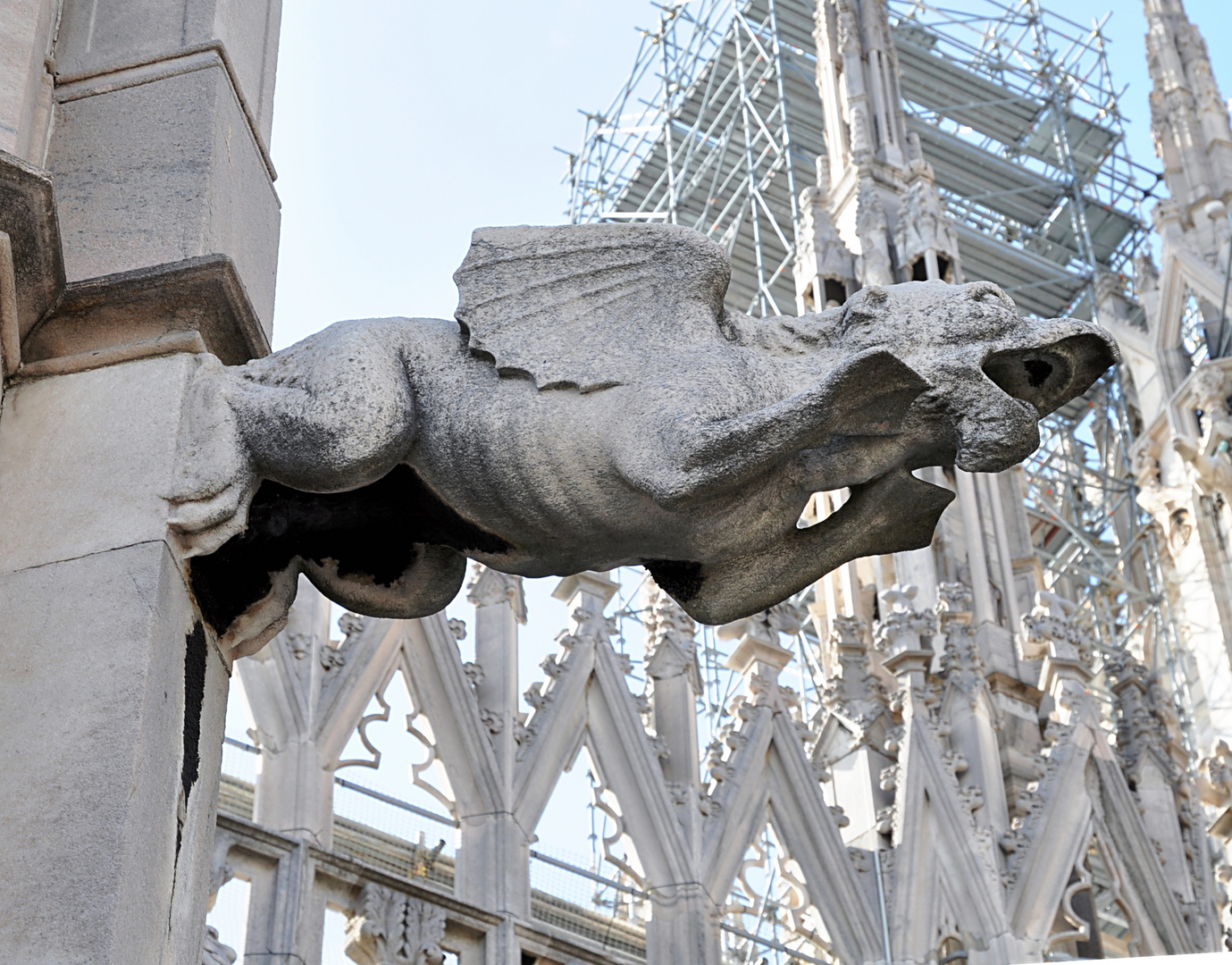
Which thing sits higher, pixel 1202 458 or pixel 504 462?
pixel 1202 458

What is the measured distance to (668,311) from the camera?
301cm

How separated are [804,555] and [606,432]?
36 cm

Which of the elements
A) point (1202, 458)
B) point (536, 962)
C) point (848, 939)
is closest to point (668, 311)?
point (536, 962)

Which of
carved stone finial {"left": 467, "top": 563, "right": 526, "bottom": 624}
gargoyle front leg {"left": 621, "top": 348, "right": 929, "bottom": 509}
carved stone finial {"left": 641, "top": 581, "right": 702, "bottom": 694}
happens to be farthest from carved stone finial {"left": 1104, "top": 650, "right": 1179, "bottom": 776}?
gargoyle front leg {"left": 621, "top": 348, "right": 929, "bottom": 509}

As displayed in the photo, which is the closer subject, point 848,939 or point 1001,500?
point 848,939

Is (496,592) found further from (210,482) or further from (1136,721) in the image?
(210,482)

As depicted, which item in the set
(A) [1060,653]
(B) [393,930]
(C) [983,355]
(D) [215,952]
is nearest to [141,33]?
(C) [983,355]

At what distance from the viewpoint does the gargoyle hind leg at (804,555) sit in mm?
2912

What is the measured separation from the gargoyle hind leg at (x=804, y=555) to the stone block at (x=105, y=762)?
0.69m

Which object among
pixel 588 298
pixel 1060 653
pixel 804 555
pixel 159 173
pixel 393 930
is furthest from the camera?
pixel 1060 653

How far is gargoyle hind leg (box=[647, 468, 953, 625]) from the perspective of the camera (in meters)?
2.91

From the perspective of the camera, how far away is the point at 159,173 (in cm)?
323

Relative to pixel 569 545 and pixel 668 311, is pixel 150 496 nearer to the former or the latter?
pixel 569 545

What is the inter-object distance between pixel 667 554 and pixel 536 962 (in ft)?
20.3
